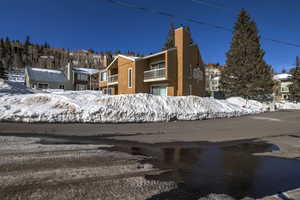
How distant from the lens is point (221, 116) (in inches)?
653

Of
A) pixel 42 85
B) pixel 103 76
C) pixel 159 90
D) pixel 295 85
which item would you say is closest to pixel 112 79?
pixel 103 76

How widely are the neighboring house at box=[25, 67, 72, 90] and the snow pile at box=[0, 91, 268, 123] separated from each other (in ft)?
125

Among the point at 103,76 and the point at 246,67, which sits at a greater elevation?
the point at 246,67

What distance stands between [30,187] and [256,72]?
3330 centimetres

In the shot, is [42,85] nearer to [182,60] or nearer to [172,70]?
[172,70]

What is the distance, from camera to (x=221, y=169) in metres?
4.84

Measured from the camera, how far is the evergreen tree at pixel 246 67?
29.8m

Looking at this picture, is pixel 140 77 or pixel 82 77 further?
pixel 82 77

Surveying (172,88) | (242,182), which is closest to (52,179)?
(242,182)

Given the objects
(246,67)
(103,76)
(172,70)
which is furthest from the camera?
(103,76)

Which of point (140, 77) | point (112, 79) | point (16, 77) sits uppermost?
point (16, 77)

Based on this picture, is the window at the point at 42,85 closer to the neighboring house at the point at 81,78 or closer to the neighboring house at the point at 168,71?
the neighboring house at the point at 81,78

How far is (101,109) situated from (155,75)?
13002 millimetres

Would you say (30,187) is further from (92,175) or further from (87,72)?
(87,72)
